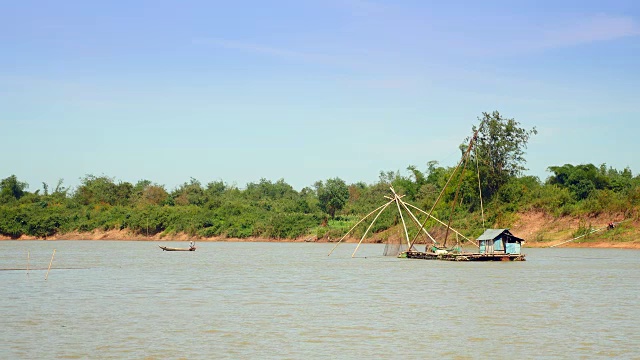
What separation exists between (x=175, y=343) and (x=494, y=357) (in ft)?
24.4

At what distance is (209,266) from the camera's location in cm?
4984

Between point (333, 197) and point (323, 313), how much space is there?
79.8 metres

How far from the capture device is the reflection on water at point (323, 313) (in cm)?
1875

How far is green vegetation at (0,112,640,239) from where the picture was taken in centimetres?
7744

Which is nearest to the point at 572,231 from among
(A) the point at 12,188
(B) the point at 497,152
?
(B) the point at 497,152

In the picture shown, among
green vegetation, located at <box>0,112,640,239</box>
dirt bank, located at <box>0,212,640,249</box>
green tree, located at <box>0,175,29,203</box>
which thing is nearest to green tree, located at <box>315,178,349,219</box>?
green vegetation, located at <box>0,112,640,239</box>

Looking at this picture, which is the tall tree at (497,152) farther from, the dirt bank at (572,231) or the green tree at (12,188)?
the green tree at (12,188)

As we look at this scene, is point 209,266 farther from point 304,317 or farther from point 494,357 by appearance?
point 494,357

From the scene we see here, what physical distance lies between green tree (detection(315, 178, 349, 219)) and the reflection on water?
6057 cm

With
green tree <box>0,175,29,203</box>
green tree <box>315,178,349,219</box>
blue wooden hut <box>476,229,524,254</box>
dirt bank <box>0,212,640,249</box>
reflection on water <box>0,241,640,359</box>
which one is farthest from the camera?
green tree <box>0,175,29,203</box>

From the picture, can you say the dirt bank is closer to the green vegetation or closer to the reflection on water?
the green vegetation

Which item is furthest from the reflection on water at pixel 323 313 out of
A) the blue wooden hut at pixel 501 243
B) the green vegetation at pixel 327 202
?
the green vegetation at pixel 327 202

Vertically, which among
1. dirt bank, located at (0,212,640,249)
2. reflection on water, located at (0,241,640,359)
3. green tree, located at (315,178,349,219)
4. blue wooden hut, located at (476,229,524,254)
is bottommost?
reflection on water, located at (0,241,640,359)

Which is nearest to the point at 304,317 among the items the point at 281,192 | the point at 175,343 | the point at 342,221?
the point at 175,343
